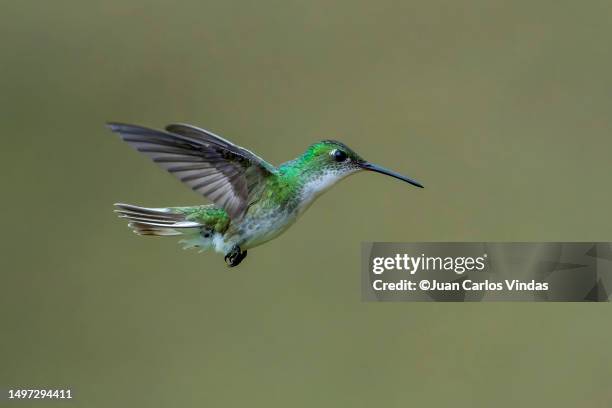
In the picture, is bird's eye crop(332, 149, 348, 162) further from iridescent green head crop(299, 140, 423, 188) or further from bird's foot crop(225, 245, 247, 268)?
bird's foot crop(225, 245, 247, 268)

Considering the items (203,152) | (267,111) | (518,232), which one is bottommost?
(203,152)

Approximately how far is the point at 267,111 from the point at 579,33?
1.63 meters

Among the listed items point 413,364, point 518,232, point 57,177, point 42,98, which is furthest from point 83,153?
point 518,232

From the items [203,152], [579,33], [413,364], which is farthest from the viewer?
[579,33]

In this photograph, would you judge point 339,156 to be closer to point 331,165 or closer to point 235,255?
point 331,165

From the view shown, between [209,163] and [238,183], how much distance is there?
5 cm

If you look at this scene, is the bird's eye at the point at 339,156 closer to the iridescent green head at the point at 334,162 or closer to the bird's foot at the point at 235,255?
the iridescent green head at the point at 334,162

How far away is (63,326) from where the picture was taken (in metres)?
3.12

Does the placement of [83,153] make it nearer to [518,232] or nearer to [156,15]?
[156,15]

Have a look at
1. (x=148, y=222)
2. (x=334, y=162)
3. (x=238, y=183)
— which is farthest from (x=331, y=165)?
(x=148, y=222)

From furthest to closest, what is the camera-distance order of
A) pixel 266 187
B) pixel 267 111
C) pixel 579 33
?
pixel 579 33
pixel 267 111
pixel 266 187

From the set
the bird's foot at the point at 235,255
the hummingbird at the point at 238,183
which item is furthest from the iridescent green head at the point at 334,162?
the bird's foot at the point at 235,255

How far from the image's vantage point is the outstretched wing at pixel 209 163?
0.85 m

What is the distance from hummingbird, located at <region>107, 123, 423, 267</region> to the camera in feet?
3.03
